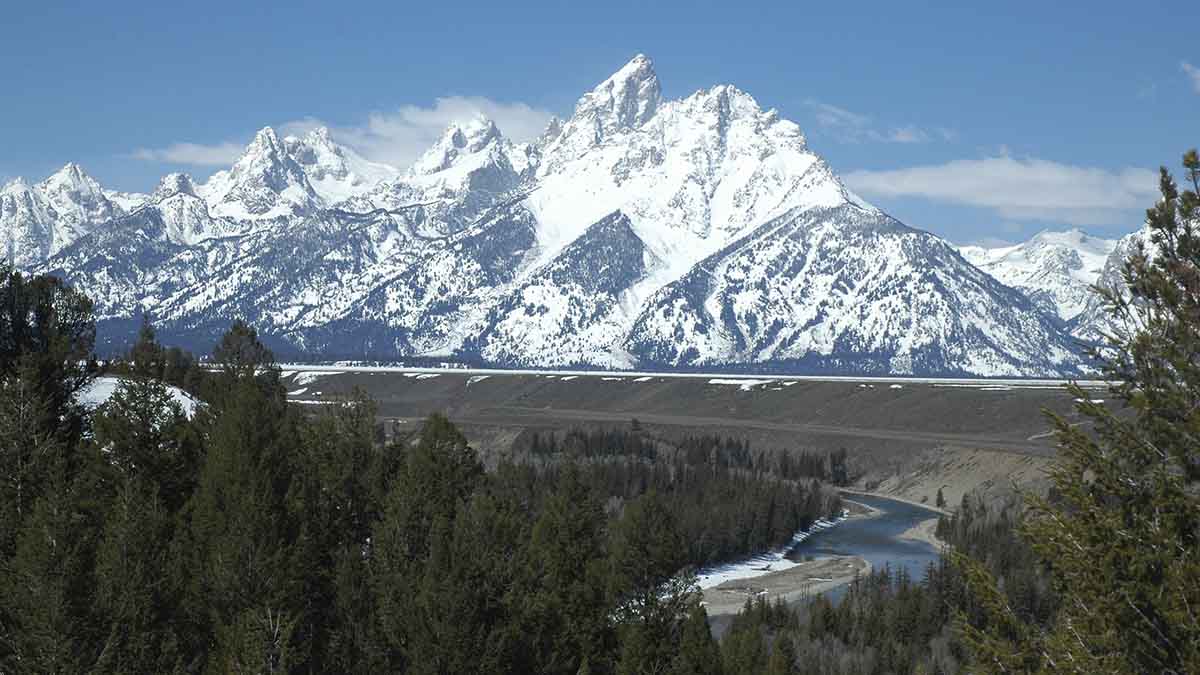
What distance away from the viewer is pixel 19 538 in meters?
29.3

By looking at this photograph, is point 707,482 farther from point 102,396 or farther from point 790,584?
point 102,396

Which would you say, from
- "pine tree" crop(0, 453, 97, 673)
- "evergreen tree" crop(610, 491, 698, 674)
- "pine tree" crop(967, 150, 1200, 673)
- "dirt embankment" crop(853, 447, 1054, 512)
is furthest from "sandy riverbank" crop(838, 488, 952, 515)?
"pine tree" crop(967, 150, 1200, 673)

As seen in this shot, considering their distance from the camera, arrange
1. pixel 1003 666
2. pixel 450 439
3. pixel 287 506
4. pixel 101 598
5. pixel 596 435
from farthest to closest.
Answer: pixel 596 435 → pixel 450 439 → pixel 287 506 → pixel 101 598 → pixel 1003 666

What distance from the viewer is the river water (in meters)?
109

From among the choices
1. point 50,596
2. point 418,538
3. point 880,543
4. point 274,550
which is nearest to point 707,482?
point 880,543

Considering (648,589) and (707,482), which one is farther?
(707,482)

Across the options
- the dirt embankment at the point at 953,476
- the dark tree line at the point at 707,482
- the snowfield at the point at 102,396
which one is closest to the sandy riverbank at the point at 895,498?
the dirt embankment at the point at 953,476

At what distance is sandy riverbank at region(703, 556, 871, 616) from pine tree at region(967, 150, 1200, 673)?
72594 mm

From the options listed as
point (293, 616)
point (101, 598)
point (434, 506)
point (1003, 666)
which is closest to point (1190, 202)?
point (1003, 666)

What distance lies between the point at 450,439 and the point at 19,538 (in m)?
28.2

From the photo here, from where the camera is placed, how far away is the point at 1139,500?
17.8 m

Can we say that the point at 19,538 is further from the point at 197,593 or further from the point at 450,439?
the point at 450,439

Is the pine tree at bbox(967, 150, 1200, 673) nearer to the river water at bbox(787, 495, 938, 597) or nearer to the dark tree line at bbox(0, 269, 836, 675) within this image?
the dark tree line at bbox(0, 269, 836, 675)

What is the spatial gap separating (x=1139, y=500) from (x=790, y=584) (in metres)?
87.2
